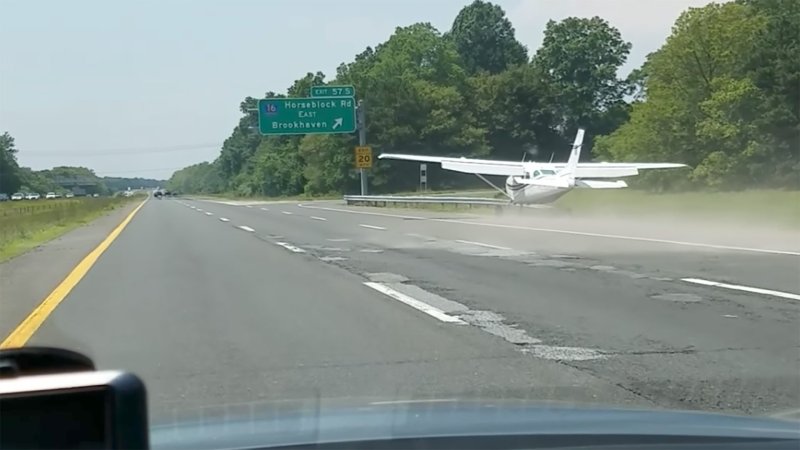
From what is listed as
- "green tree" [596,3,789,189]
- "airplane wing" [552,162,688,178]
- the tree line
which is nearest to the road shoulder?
"airplane wing" [552,162,688,178]

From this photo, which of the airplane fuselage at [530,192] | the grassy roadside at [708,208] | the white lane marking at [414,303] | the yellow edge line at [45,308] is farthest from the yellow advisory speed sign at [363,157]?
the white lane marking at [414,303]

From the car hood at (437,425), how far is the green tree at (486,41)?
139 meters

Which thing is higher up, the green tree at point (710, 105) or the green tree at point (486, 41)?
the green tree at point (486, 41)

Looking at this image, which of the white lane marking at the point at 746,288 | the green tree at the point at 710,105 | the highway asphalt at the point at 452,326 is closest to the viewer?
the highway asphalt at the point at 452,326

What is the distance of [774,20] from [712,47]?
4855 mm

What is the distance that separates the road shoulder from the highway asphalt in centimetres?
60

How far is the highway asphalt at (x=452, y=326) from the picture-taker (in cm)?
750

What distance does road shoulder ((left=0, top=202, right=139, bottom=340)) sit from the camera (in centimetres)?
1281

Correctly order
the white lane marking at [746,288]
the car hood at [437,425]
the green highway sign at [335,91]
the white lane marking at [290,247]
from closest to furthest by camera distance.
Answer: the car hood at [437,425]
the white lane marking at [746,288]
the white lane marking at [290,247]
the green highway sign at [335,91]

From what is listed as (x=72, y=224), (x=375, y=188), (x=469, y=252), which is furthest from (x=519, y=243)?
(x=375, y=188)

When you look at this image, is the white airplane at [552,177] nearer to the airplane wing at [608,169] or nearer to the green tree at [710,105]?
the airplane wing at [608,169]

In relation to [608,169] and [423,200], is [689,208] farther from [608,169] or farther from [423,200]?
[423,200]

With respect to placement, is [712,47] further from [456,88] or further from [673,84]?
[456,88]

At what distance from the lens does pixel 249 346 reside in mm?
9539
